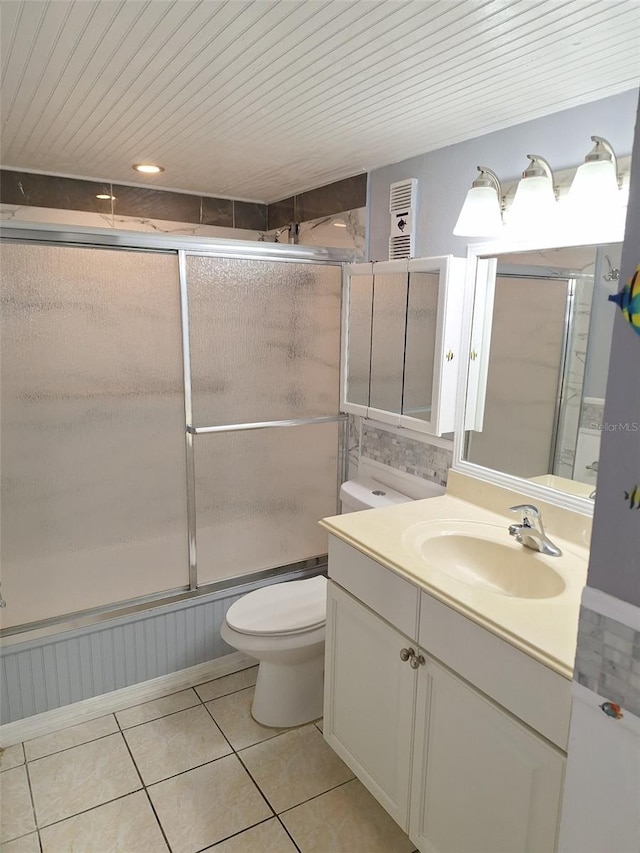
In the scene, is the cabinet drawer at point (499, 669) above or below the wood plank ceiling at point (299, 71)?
below

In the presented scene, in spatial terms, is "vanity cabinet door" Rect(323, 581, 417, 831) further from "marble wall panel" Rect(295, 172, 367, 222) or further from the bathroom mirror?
"marble wall panel" Rect(295, 172, 367, 222)

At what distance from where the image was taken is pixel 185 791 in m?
1.82

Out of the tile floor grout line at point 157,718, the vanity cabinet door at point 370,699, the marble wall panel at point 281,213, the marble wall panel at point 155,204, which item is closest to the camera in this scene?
the vanity cabinet door at point 370,699

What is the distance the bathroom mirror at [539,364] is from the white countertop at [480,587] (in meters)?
0.17

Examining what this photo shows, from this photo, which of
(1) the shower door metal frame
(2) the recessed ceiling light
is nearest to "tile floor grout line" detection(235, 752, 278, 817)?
(1) the shower door metal frame

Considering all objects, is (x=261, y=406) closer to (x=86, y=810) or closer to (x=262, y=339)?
(x=262, y=339)

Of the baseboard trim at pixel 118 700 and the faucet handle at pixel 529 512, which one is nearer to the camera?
the faucet handle at pixel 529 512

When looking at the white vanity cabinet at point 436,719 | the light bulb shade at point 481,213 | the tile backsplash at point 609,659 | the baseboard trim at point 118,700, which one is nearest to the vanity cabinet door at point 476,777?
the white vanity cabinet at point 436,719

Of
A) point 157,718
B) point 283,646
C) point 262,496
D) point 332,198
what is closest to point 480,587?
point 283,646

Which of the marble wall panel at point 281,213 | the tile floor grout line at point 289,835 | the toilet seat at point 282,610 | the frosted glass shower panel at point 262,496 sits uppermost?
the marble wall panel at point 281,213

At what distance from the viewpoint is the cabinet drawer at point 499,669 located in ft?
3.57

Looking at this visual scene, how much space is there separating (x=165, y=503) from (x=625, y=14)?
192 cm

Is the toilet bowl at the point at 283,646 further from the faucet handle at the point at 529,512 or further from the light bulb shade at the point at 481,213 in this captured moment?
the light bulb shade at the point at 481,213

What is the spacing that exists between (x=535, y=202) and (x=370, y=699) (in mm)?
1449
